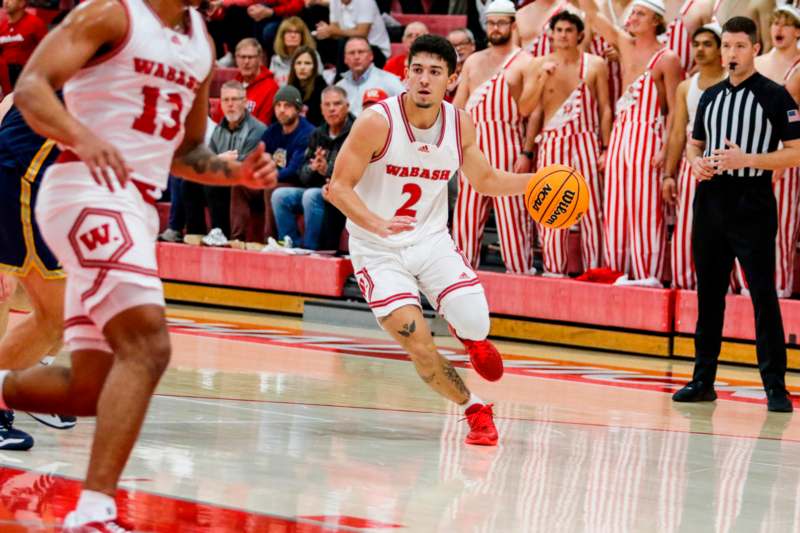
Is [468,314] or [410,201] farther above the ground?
[410,201]

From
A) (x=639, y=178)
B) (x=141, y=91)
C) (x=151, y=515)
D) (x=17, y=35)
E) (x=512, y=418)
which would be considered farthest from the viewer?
(x=17, y=35)

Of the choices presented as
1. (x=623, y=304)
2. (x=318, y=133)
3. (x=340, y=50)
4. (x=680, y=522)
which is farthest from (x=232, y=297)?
(x=680, y=522)

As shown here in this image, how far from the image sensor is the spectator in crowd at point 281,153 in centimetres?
1342

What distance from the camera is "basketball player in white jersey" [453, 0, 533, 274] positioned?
11992 millimetres

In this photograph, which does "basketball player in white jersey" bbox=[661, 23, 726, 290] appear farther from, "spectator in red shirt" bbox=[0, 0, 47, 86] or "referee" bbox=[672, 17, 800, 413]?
"spectator in red shirt" bbox=[0, 0, 47, 86]

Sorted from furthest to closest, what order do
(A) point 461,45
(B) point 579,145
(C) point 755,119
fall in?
(A) point 461,45
(B) point 579,145
(C) point 755,119

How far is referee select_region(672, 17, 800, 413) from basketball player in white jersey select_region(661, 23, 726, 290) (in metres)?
1.84

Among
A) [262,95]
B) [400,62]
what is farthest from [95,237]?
[262,95]

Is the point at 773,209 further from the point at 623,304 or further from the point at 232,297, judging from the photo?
the point at 232,297

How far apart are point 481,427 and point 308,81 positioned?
8.05 meters

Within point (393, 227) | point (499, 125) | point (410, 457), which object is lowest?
point (410, 457)

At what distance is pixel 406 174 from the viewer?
23.5 ft

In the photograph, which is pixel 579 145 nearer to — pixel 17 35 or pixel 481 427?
pixel 481 427

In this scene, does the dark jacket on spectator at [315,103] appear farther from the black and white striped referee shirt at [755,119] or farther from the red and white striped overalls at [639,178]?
the black and white striped referee shirt at [755,119]
